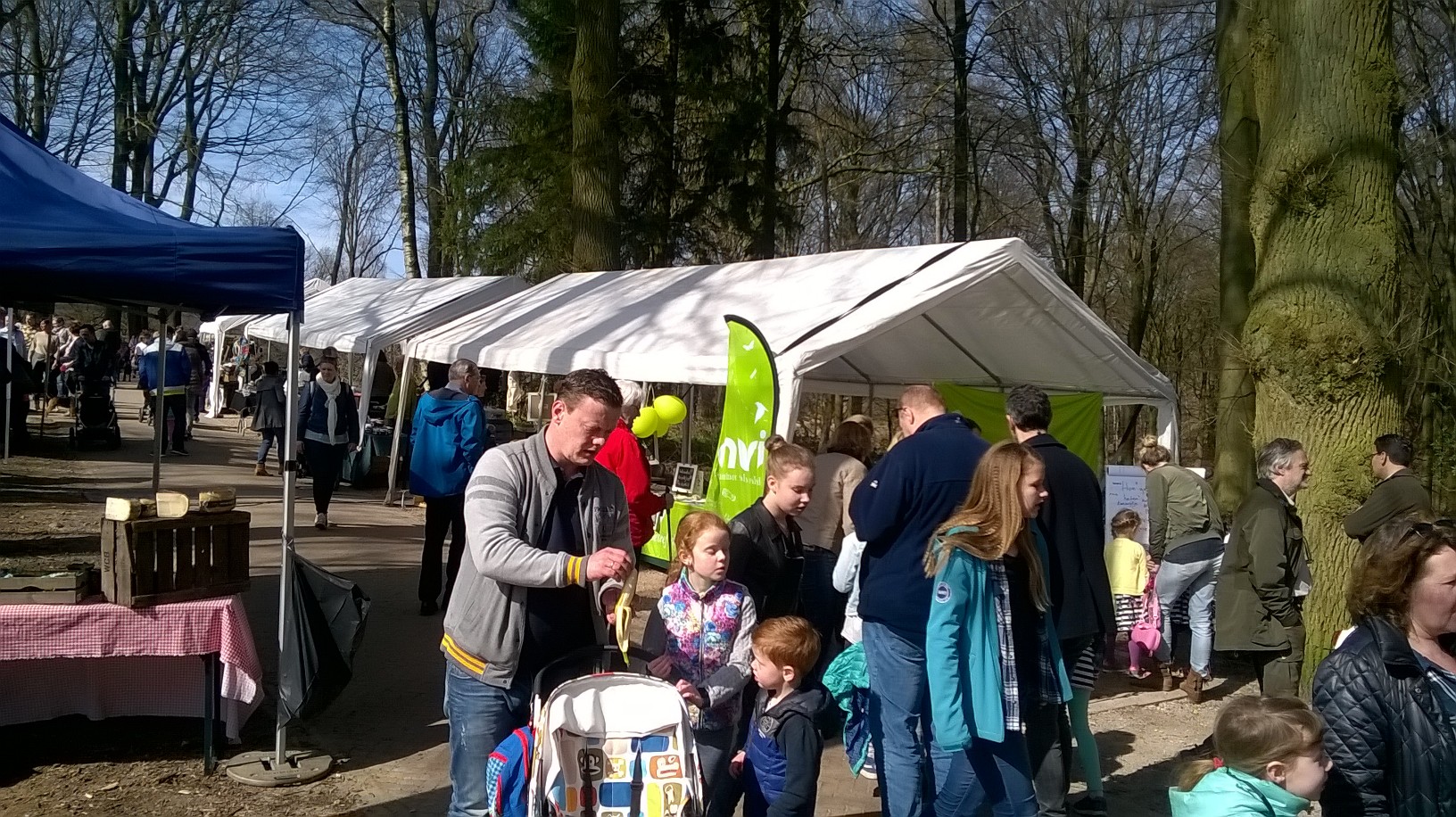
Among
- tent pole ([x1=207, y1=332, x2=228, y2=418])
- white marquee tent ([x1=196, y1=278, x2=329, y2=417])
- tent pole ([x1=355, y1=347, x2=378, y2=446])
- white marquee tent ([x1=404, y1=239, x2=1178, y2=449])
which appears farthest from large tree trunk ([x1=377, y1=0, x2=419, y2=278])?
white marquee tent ([x1=404, y1=239, x2=1178, y2=449])

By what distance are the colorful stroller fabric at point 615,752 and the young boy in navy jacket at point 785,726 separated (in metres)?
0.64

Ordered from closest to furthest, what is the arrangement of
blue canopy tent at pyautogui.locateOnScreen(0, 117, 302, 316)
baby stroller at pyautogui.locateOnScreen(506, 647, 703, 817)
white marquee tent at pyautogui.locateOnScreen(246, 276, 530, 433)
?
baby stroller at pyautogui.locateOnScreen(506, 647, 703, 817) → blue canopy tent at pyautogui.locateOnScreen(0, 117, 302, 316) → white marquee tent at pyautogui.locateOnScreen(246, 276, 530, 433)

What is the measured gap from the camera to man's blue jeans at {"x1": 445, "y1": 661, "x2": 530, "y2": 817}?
3.22m

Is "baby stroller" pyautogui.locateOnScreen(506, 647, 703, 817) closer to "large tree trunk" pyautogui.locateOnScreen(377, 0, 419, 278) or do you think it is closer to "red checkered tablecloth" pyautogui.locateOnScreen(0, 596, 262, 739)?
"red checkered tablecloth" pyautogui.locateOnScreen(0, 596, 262, 739)

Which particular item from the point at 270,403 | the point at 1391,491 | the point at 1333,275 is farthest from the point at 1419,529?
the point at 270,403

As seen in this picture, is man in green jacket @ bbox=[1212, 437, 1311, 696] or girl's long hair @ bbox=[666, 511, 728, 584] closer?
girl's long hair @ bbox=[666, 511, 728, 584]

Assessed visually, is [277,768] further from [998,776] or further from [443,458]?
[998,776]

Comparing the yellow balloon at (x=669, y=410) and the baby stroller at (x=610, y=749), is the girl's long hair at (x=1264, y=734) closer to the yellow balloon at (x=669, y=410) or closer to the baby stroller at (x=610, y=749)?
the baby stroller at (x=610, y=749)

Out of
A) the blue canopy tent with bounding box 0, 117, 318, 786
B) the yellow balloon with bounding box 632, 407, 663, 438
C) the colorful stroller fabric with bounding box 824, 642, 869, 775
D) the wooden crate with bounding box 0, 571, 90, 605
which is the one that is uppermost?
the blue canopy tent with bounding box 0, 117, 318, 786

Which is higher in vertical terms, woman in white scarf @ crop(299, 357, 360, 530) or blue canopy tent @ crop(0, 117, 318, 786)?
blue canopy tent @ crop(0, 117, 318, 786)

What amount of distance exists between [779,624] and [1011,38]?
20272 millimetres

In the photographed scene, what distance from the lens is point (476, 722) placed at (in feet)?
10.6

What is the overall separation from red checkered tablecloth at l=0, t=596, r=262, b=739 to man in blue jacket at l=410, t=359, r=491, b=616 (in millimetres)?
2405

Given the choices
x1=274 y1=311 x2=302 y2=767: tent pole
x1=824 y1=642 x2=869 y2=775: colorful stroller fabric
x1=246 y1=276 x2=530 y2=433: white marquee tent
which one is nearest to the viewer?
x1=824 y1=642 x2=869 y2=775: colorful stroller fabric
